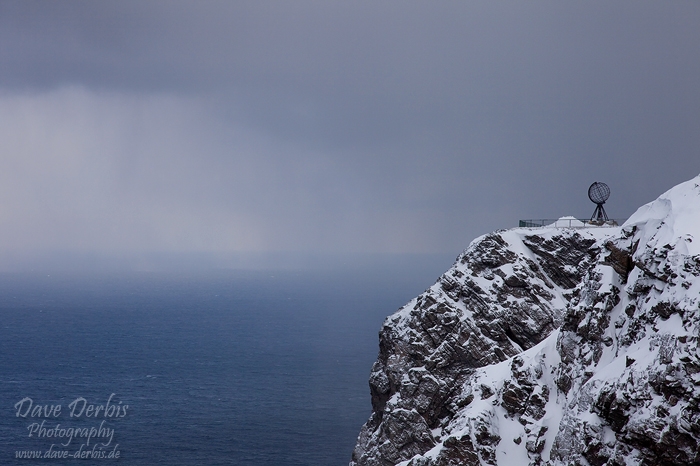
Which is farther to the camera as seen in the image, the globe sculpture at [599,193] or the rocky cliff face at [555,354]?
the globe sculpture at [599,193]

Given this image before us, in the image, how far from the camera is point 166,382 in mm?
180000

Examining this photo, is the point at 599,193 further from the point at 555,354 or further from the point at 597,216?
the point at 555,354

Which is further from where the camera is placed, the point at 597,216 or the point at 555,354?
the point at 597,216

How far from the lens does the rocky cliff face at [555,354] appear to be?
2905cm

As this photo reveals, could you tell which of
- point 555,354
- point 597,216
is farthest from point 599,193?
point 555,354

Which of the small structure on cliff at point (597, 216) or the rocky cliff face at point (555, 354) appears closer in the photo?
the rocky cliff face at point (555, 354)

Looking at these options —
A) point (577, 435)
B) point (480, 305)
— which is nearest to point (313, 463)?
point (480, 305)

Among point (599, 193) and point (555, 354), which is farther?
point (599, 193)

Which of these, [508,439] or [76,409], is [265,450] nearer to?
[76,409]

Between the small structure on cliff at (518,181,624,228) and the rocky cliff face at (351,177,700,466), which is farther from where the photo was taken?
the small structure on cliff at (518,181,624,228)

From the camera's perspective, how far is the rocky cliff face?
2905 centimetres

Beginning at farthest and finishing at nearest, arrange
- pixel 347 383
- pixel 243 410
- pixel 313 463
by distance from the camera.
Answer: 1. pixel 347 383
2. pixel 243 410
3. pixel 313 463

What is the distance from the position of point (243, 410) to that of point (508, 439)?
11406 cm

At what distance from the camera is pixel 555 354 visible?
45406 mm
